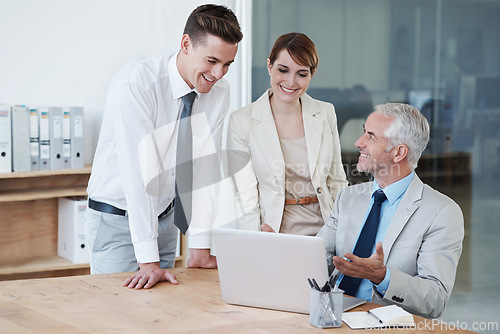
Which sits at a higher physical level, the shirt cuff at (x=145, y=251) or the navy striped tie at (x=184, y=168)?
the navy striped tie at (x=184, y=168)

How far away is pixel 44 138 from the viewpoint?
3.64 metres

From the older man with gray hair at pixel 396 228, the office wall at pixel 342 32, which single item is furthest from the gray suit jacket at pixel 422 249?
the office wall at pixel 342 32

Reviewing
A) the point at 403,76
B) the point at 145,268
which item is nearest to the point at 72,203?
the point at 145,268

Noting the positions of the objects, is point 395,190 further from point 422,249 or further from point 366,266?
point 366,266

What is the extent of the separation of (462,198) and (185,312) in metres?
2.10

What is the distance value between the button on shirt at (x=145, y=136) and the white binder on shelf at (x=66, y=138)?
4.59ft

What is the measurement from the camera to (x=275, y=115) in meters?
2.89

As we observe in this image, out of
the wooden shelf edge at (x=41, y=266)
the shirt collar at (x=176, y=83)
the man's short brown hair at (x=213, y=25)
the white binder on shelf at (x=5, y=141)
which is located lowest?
the wooden shelf edge at (x=41, y=266)

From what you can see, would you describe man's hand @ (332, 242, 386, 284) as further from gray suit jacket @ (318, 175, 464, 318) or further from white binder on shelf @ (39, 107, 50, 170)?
white binder on shelf @ (39, 107, 50, 170)

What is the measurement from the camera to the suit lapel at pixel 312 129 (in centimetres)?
279

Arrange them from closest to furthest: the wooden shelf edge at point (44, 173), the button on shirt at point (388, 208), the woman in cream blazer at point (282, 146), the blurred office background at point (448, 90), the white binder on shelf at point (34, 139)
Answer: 1. the button on shirt at point (388, 208)
2. the woman in cream blazer at point (282, 146)
3. the blurred office background at point (448, 90)
4. the wooden shelf edge at point (44, 173)
5. the white binder on shelf at point (34, 139)

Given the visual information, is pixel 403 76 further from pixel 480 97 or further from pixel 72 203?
pixel 72 203

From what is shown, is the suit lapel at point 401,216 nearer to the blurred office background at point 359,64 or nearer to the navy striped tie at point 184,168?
the navy striped tie at point 184,168

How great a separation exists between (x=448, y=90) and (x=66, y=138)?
2332 mm
